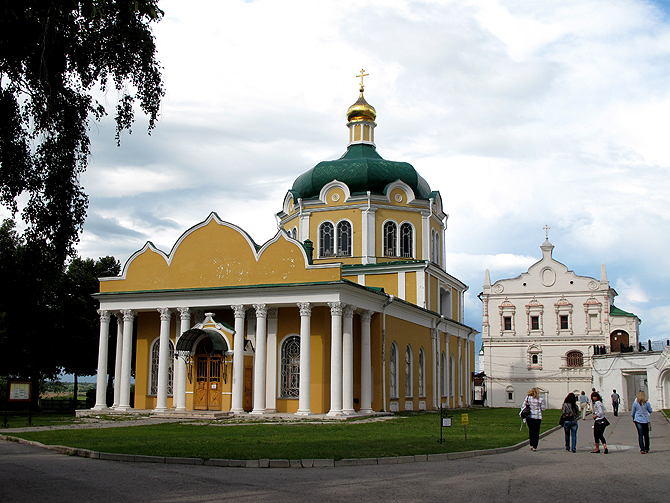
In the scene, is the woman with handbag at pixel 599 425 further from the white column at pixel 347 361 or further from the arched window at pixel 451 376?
the arched window at pixel 451 376

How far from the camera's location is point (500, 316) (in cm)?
5566

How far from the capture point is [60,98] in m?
11.1

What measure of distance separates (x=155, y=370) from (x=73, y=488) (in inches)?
840

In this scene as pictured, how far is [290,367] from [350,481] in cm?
1740

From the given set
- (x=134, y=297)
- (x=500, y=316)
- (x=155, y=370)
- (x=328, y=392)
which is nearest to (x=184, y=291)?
(x=134, y=297)

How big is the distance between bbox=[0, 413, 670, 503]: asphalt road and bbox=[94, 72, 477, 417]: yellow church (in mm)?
13186

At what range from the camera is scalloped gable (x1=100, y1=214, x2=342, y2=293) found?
27031mm

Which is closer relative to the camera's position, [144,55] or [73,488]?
[73,488]

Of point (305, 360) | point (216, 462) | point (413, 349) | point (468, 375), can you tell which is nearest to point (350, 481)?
point (216, 462)

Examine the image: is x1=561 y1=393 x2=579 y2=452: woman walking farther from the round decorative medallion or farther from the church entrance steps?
the round decorative medallion

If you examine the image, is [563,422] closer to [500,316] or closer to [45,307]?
[45,307]

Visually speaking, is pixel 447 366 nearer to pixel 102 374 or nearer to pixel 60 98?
pixel 102 374

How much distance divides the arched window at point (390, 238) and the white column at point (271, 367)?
371 inches

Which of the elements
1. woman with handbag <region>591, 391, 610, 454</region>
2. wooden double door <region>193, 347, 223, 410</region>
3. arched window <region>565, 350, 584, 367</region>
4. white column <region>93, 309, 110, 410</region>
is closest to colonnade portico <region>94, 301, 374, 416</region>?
white column <region>93, 309, 110, 410</region>
